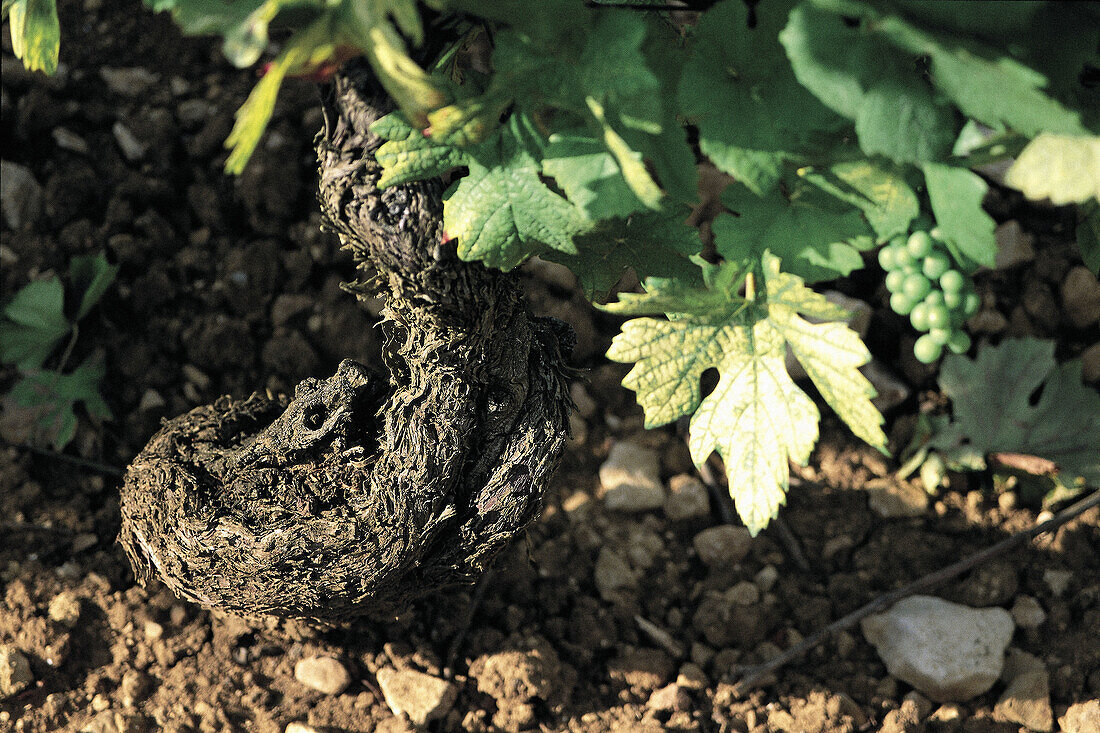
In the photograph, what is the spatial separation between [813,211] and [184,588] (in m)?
1.25

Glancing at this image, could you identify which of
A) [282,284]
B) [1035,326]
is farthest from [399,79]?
[1035,326]

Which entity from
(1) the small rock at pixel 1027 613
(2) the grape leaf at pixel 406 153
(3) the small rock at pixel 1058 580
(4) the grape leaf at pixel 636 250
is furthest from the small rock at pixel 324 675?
(3) the small rock at pixel 1058 580

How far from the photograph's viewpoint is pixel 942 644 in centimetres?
181

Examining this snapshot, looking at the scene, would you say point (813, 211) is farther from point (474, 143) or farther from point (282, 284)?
point (282, 284)

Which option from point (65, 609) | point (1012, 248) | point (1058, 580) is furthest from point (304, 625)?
point (1012, 248)

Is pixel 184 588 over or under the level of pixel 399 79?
under

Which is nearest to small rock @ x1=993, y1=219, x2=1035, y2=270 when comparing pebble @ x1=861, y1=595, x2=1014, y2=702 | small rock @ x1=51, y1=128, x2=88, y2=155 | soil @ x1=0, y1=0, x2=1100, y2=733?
soil @ x1=0, y1=0, x2=1100, y2=733

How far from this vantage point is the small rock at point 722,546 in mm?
2035

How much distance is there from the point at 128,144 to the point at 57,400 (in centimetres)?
74

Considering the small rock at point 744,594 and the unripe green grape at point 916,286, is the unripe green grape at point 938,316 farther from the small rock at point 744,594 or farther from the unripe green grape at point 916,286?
the small rock at point 744,594

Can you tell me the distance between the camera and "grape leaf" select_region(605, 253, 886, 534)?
3.81 ft

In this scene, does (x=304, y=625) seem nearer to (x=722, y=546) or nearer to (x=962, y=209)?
(x=722, y=546)

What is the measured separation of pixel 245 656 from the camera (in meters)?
1.75

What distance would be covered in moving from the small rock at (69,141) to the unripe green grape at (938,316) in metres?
2.15
